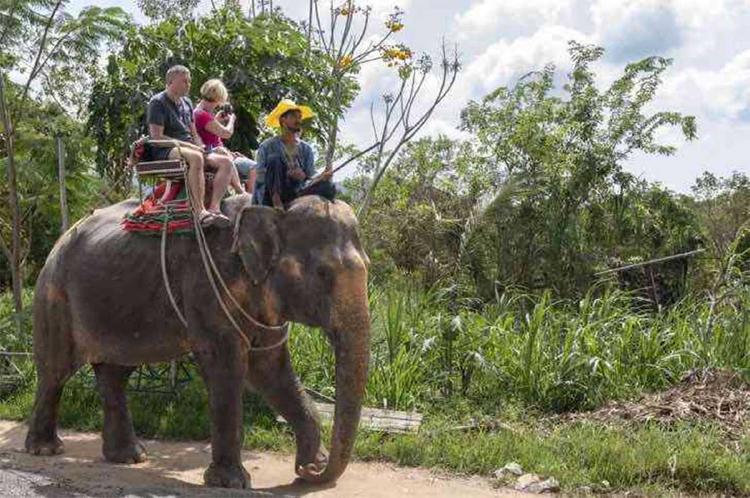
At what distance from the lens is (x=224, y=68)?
8672 mm

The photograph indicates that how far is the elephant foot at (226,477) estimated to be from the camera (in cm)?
580

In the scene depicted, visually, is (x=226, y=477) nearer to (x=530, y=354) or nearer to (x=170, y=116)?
(x=170, y=116)

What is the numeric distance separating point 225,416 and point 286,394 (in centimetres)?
69

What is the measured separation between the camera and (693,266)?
13.2 m

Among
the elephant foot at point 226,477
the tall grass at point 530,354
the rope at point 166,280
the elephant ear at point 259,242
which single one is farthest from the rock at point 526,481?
the rope at point 166,280

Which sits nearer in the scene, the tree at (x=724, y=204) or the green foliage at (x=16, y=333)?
the green foliage at (x=16, y=333)

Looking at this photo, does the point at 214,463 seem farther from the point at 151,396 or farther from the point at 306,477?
the point at 151,396

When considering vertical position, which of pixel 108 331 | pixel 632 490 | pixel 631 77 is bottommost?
pixel 632 490

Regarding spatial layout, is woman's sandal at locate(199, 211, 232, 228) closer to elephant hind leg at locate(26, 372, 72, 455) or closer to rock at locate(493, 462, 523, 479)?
elephant hind leg at locate(26, 372, 72, 455)

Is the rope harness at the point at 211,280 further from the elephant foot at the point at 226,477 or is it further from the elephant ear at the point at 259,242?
the elephant foot at the point at 226,477

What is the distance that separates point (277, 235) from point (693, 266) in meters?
8.92

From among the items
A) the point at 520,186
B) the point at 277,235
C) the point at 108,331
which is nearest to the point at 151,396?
the point at 108,331

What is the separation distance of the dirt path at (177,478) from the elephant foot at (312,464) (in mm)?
91

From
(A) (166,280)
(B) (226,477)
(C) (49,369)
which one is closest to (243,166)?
(A) (166,280)
